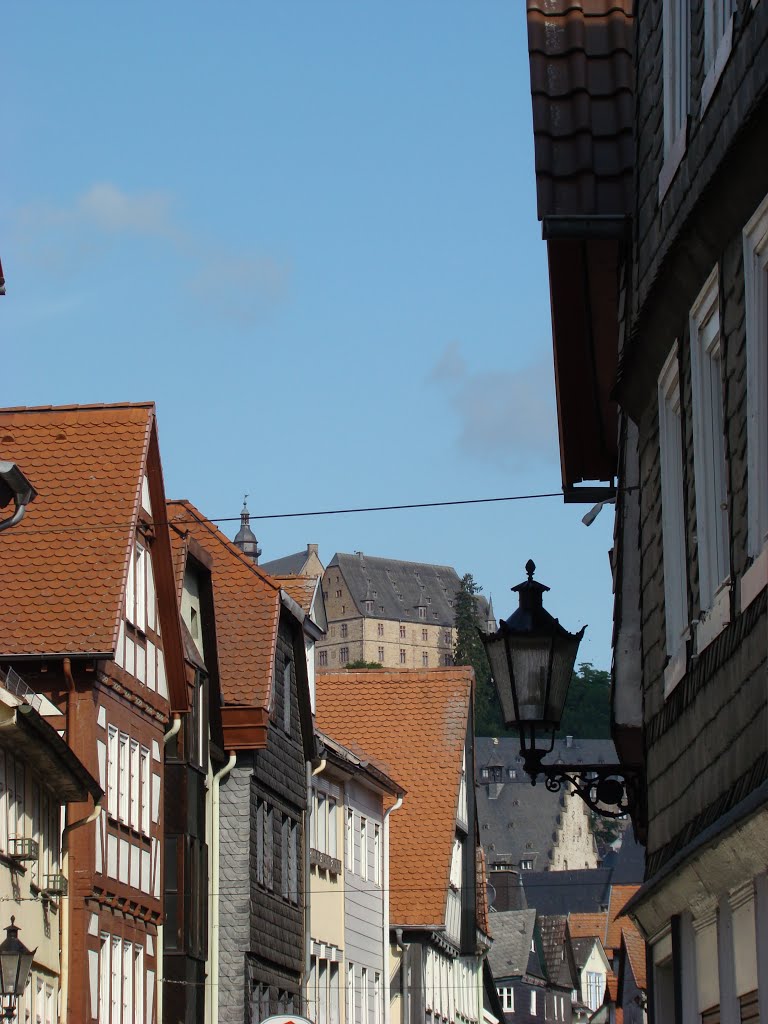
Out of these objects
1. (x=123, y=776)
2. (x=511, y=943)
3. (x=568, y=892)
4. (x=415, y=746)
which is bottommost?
(x=123, y=776)

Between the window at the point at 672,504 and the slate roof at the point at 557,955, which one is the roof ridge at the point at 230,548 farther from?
the slate roof at the point at 557,955

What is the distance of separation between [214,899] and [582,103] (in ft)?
59.0

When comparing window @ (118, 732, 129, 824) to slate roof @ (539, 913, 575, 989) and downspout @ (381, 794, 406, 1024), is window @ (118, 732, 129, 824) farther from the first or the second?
slate roof @ (539, 913, 575, 989)

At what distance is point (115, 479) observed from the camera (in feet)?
76.5

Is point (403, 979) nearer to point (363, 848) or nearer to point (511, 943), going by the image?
point (363, 848)

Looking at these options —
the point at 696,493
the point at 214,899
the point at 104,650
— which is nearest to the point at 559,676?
the point at 696,493

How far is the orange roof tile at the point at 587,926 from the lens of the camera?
350ft

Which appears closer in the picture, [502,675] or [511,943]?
[502,675]

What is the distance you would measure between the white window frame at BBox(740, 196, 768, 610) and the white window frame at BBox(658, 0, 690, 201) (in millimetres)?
1932

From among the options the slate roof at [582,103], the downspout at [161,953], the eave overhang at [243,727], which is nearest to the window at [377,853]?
the eave overhang at [243,727]

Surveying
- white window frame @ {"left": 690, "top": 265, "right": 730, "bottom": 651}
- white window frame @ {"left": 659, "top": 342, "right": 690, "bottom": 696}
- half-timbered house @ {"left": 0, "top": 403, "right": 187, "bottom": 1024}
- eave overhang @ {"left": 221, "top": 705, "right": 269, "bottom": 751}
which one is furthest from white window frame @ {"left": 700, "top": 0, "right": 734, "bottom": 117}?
eave overhang @ {"left": 221, "top": 705, "right": 269, "bottom": 751}

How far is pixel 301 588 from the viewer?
111ft

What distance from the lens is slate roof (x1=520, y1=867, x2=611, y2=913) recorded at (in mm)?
144250

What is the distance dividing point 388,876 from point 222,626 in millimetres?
9734
